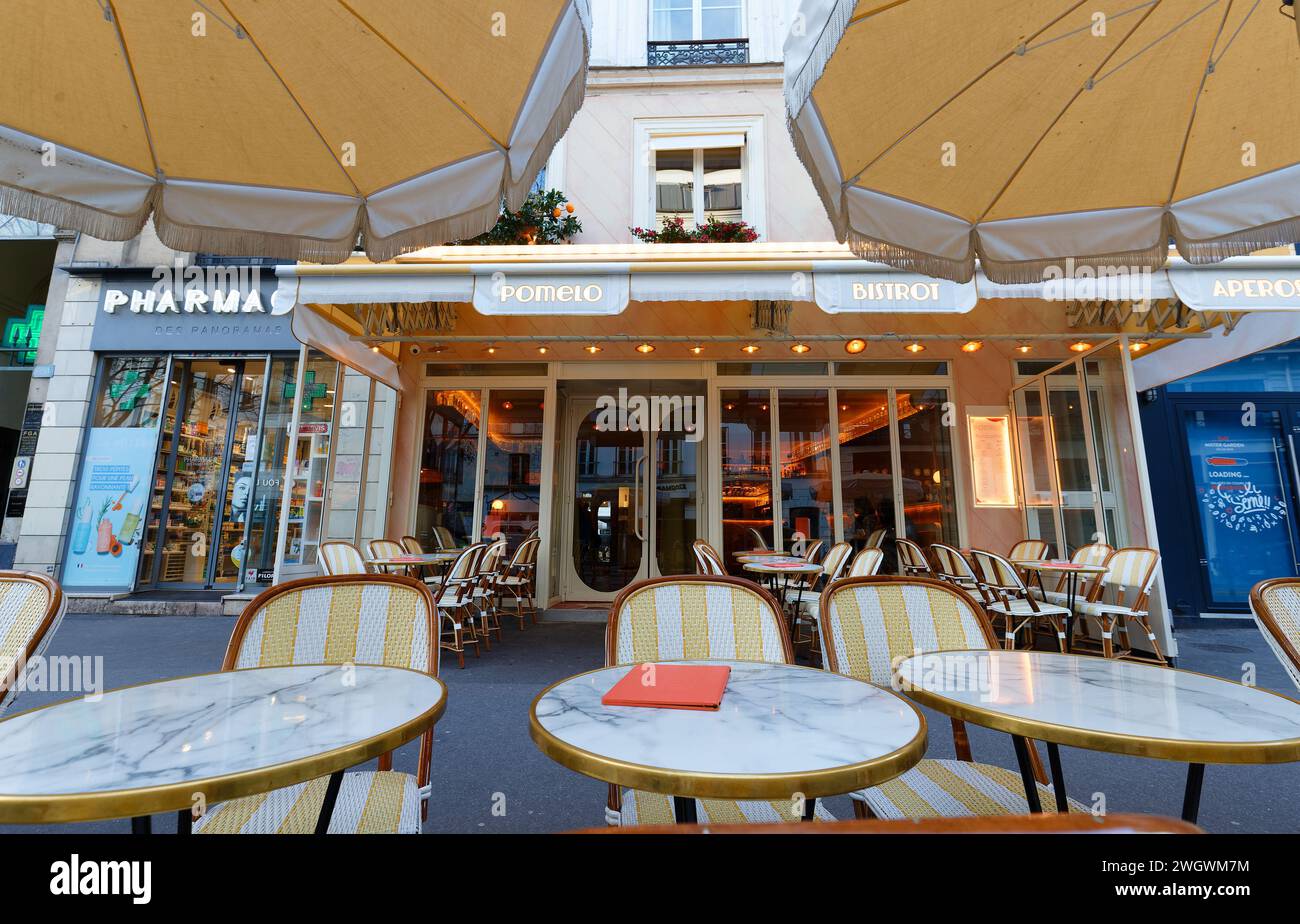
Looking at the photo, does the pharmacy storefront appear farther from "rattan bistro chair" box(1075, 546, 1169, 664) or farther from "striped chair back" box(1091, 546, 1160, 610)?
"striped chair back" box(1091, 546, 1160, 610)

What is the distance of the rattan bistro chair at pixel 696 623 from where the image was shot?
5.87ft

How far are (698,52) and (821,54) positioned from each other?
7553 mm

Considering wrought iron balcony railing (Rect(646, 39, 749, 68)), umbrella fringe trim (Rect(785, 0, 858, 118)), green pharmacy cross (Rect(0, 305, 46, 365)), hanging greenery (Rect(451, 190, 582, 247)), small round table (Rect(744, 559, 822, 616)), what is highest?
wrought iron balcony railing (Rect(646, 39, 749, 68))

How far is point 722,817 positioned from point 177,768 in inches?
44.1

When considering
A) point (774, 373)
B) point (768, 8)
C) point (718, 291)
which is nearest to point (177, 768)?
point (718, 291)

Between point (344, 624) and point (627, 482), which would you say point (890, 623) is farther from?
point (627, 482)

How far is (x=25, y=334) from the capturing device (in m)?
8.21

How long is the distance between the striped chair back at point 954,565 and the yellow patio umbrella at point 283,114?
4487 millimetres

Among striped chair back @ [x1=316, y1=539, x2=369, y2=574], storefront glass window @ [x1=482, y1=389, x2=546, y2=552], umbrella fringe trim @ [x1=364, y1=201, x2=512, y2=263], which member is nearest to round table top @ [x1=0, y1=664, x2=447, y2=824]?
umbrella fringe trim @ [x1=364, y1=201, x2=512, y2=263]

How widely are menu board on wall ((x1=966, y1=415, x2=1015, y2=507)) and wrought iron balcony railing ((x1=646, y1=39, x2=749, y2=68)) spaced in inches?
226

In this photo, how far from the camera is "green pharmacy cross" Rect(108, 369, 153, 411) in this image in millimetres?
7102

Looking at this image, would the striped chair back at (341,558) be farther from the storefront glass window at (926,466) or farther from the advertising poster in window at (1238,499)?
the advertising poster in window at (1238,499)

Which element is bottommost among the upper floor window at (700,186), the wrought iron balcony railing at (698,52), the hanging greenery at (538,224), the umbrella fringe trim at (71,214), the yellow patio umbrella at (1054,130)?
the umbrella fringe trim at (71,214)

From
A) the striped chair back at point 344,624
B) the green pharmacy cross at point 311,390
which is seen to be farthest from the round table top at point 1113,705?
the green pharmacy cross at point 311,390
